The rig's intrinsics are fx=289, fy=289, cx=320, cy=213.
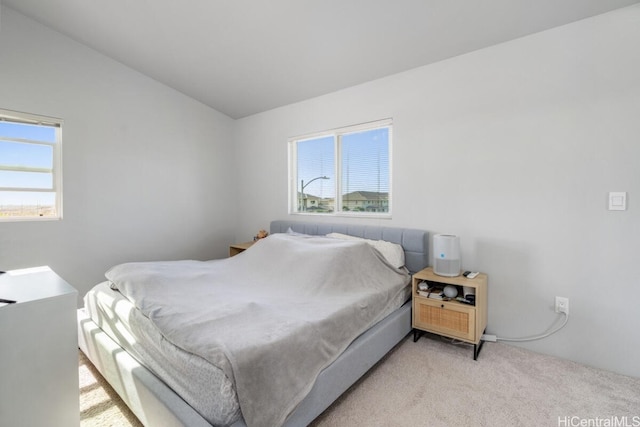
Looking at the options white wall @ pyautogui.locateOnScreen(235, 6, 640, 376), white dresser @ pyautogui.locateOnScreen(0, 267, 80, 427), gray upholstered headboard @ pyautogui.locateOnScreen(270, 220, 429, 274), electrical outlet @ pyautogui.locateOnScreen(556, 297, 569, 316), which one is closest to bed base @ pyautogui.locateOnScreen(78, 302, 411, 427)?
white dresser @ pyautogui.locateOnScreen(0, 267, 80, 427)

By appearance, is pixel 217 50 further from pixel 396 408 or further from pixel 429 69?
pixel 396 408

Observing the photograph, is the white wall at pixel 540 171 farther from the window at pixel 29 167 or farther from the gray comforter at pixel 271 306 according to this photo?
the window at pixel 29 167

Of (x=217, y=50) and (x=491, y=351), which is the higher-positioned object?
(x=217, y=50)

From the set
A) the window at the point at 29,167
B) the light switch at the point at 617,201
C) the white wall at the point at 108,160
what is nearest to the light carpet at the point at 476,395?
the light switch at the point at 617,201

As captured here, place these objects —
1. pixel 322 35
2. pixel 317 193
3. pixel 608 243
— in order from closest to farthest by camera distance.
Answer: pixel 608 243, pixel 322 35, pixel 317 193

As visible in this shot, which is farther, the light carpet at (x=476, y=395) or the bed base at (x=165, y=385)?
the light carpet at (x=476, y=395)

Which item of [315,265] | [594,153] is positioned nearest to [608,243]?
[594,153]

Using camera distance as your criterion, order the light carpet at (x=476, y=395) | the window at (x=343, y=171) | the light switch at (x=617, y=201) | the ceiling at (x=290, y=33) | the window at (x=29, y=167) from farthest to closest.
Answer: the window at (x=343, y=171)
the window at (x=29, y=167)
the ceiling at (x=290, y=33)
the light switch at (x=617, y=201)
the light carpet at (x=476, y=395)

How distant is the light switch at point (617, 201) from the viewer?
1.94 m

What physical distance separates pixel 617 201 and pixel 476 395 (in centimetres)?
161

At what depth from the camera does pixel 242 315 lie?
1.56 m

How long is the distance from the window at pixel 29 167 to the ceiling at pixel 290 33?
103 centimetres

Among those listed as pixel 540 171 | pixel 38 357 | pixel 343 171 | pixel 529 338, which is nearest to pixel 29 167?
pixel 38 357

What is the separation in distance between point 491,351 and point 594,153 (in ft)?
5.39
